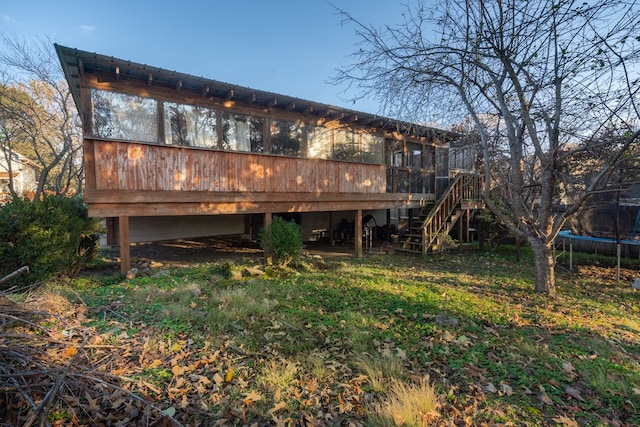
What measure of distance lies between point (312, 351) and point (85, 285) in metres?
4.63

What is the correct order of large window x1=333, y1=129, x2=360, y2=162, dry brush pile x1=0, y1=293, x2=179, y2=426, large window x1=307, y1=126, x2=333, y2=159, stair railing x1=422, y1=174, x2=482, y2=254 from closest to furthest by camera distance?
dry brush pile x1=0, y1=293, x2=179, y2=426
large window x1=307, y1=126, x2=333, y2=159
large window x1=333, y1=129, x2=360, y2=162
stair railing x1=422, y1=174, x2=482, y2=254

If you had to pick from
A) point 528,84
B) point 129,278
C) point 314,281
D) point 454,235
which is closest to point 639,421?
point 314,281

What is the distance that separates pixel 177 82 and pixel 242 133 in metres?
1.86

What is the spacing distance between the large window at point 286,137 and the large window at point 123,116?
2896mm

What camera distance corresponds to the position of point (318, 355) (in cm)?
330

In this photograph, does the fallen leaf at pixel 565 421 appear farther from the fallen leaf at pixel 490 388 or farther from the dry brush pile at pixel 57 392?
the dry brush pile at pixel 57 392

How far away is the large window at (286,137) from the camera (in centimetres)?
868

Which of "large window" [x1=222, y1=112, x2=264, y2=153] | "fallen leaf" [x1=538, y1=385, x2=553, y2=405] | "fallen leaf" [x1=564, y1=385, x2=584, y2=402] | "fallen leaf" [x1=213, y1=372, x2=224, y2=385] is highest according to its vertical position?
"large window" [x1=222, y1=112, x2=264, y2=153]

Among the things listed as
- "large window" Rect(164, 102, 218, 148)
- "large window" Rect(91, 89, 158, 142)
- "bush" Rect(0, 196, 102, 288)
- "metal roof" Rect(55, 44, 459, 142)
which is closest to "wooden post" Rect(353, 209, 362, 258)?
"metal roof" Rect(55, 44, 459, 142)

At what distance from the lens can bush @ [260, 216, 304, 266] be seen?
7129mm

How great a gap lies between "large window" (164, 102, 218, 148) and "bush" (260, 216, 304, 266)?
2619 mm

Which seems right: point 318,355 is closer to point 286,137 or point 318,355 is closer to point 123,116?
point 123,116

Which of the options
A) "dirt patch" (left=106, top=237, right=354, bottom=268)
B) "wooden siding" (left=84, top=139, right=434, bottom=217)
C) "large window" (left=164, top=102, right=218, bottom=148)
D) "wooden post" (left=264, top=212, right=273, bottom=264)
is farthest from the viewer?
"dirt patch" (left=106, top=237, right=354, bottom=268)

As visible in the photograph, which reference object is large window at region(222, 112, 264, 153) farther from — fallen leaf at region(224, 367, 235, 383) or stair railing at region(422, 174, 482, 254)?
fallen leaf at region(224, 367, 235, 383)
